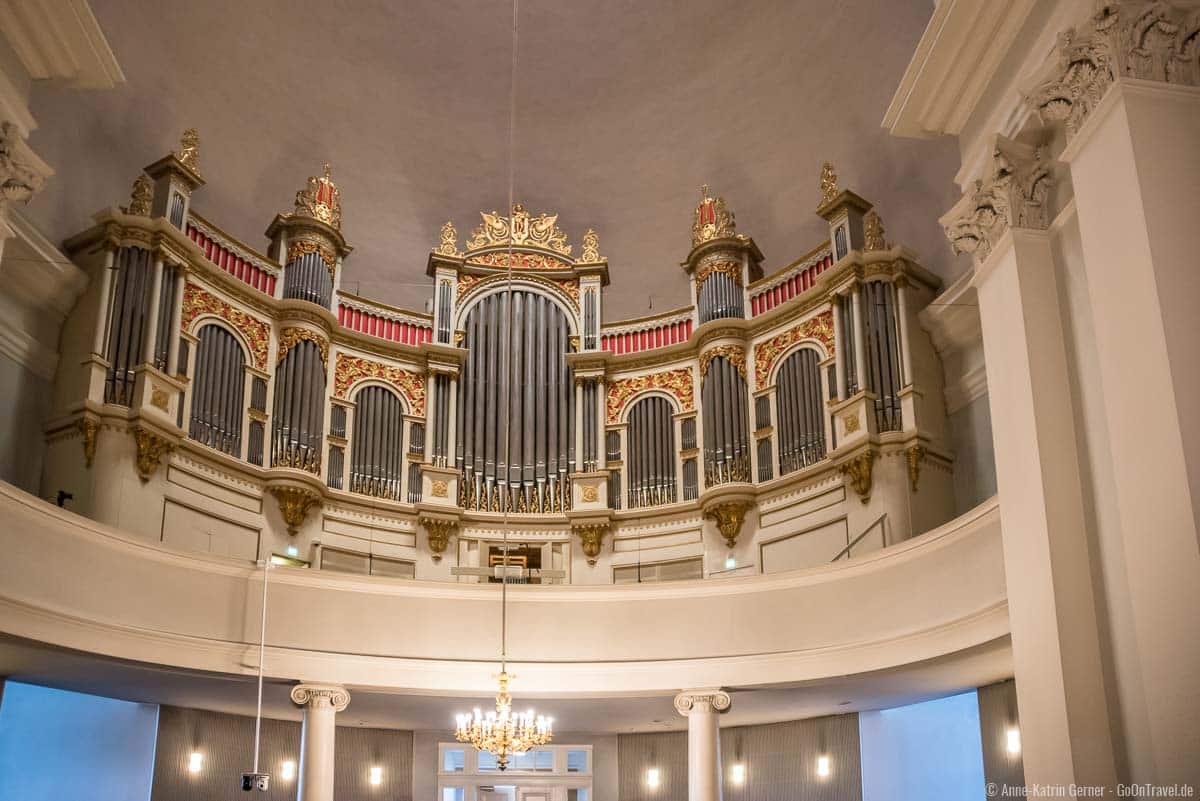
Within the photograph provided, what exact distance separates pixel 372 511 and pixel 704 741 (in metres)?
5.88

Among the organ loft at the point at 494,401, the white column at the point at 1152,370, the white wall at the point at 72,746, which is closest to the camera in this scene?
the white column at the point at 1152,370

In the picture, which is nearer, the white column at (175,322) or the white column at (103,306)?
the white column at (103,306)

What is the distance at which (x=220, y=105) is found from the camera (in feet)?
57.2

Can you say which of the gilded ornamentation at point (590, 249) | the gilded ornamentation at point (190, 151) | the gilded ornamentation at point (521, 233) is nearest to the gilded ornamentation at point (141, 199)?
the gilded ornamentation at point (190, 151)

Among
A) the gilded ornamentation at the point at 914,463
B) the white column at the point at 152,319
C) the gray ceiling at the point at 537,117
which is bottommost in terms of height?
the gilded ornamentation at the point at 914,463

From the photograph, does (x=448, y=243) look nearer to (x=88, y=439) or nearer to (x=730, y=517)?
(x=730, y=517)

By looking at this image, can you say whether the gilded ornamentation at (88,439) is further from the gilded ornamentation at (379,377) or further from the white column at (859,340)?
the white column at (859,340)

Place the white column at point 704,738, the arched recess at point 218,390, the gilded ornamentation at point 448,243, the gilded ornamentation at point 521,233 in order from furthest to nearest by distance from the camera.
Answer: the gilded ornamentation at point 521,233 < the gilded ornamentation at point 448,243 < the arched recess at point 218,390 < the white column at point 704,738

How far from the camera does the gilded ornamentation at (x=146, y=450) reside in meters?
13.8

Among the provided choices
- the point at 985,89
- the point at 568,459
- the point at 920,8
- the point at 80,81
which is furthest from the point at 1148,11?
the point at 568,459

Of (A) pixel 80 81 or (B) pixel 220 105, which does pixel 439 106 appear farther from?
(A) pixel 80 81

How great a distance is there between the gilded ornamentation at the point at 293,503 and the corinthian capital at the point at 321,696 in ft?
10.8

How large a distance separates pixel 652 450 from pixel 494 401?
2505mm

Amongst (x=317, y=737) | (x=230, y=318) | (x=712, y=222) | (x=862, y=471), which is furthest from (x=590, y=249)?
(x=317, y=737)
